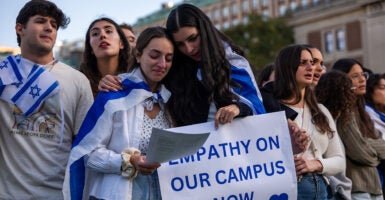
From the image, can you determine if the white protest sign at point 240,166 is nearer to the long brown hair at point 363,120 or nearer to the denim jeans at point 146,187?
the denim jeans at point 146,187

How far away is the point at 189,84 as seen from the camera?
11.7 feet

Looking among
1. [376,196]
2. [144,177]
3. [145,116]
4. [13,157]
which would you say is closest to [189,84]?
[145,116]

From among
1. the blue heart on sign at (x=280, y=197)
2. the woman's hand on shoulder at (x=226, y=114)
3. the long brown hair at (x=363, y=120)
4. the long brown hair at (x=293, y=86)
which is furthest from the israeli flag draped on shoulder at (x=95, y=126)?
the long brown hair at (x=363, y=120)

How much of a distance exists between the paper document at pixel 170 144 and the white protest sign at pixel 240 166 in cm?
34

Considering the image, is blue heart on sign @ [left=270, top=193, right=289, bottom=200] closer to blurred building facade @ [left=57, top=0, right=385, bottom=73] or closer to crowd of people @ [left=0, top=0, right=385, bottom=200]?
crowd of people @ [left=0, top=0, right=385, bottom=200]

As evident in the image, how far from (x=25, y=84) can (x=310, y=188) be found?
81.4 inches

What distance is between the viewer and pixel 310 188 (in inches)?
160

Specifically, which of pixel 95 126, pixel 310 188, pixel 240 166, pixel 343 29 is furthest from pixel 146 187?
pixel 343 29

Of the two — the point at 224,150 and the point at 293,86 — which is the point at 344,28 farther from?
the point at 224,150

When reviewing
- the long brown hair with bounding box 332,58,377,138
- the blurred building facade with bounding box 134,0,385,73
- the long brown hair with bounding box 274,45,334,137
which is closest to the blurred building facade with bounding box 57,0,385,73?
the blurred building facade with bounding box 134,0,385,73

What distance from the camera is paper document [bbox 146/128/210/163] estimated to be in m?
2.82

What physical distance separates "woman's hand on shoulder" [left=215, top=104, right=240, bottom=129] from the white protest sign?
8 cm

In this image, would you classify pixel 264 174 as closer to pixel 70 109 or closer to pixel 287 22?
pixel 70 109

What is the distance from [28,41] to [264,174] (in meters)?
1.73
